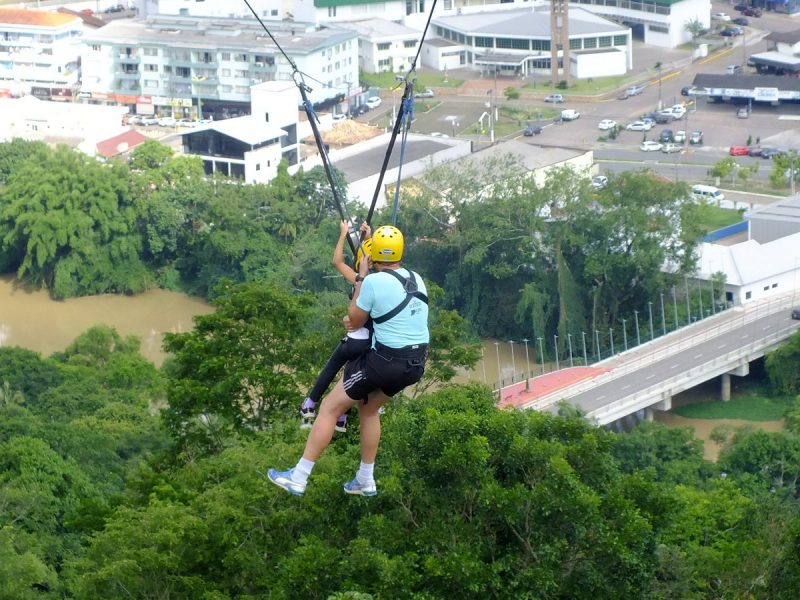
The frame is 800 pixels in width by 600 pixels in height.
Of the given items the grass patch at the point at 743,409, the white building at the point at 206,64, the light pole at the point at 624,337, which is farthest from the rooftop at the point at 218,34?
the grass patch at the point at 743,409

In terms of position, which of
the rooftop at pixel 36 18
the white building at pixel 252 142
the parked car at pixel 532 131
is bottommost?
the parked car at pixel 532 131

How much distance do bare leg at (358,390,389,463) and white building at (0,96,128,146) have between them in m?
25.7

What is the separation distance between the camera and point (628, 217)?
2634 centimetres

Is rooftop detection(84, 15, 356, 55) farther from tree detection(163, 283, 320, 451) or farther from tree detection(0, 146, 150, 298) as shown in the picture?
tree detection(163, 283, 320, 451)

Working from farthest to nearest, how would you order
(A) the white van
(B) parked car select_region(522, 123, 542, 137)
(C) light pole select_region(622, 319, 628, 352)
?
(B) parked car select_region(522, 123, 542, 137) < (A) the white van < (C) light pole select_region(622, 319, 628, 352)

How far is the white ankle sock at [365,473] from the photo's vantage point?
870 cm

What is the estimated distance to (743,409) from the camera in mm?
23828

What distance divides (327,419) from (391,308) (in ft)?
2.07

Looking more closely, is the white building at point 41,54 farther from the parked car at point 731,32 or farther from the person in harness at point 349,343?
the person in harness at point 349,343

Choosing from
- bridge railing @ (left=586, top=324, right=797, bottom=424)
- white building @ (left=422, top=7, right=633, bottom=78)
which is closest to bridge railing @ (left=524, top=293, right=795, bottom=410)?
bridge railing @ (left=586, top=324, right=797, bottom=424)

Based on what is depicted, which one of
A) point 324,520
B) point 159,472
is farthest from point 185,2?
point 324,520

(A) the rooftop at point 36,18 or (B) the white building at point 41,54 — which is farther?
(A) the rooftop at point 36,18

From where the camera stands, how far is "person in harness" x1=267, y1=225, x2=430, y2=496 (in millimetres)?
8211

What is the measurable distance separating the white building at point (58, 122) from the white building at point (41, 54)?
5007 millimetres
